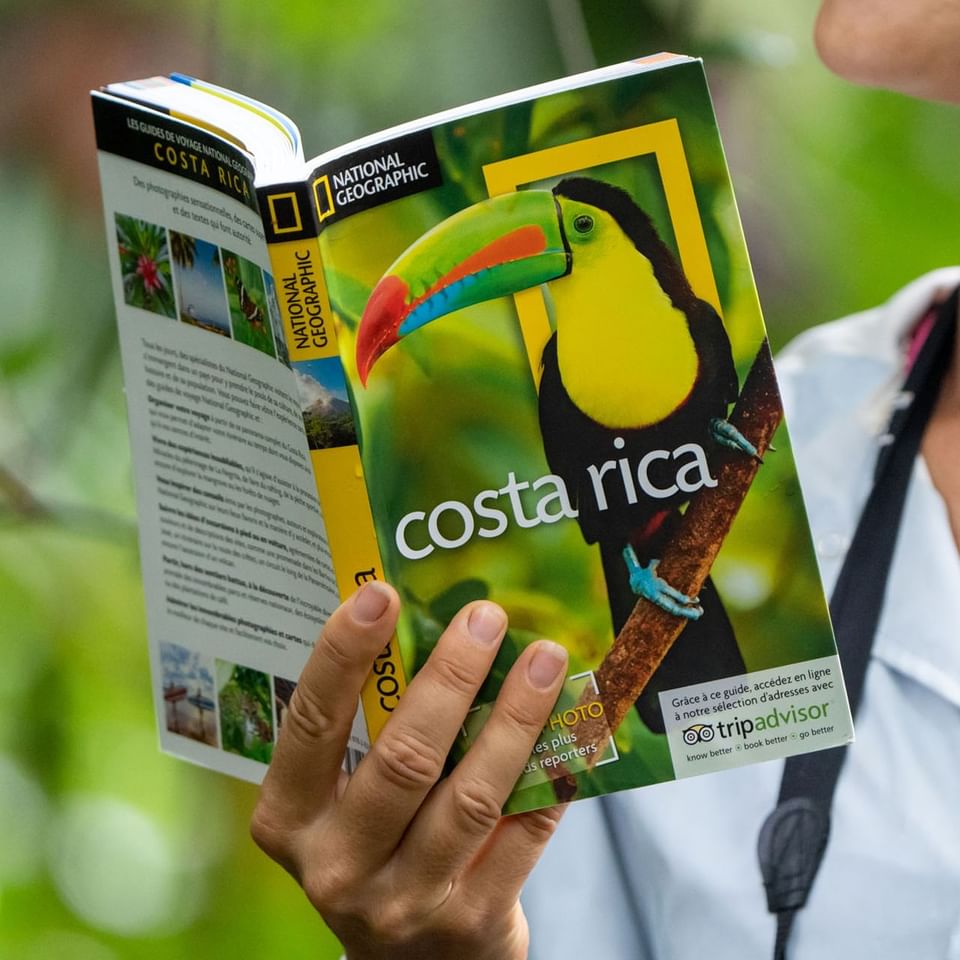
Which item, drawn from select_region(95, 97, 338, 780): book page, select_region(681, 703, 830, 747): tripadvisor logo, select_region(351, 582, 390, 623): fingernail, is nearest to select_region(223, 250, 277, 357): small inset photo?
select_region(95, 97, 338, 780): book page

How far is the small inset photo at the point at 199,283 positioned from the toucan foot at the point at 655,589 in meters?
0.26

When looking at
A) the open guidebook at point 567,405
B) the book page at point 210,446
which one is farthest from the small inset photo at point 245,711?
the open guidebook at point 567,405

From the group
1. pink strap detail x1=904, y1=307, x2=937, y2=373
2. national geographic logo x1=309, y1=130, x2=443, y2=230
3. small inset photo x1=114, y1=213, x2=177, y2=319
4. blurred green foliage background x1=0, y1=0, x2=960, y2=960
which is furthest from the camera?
blurred green foliage background x1=0, y1=0, x2=960, y2=960

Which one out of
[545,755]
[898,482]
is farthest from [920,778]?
[545,755]

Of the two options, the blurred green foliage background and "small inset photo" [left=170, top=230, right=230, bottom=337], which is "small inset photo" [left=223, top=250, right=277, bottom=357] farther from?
the blurred green foliage background

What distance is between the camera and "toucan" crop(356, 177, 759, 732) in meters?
0.55

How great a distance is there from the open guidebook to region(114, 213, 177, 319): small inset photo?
79mm

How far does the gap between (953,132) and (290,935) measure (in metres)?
1.18

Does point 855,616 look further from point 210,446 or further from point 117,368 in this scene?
point 117,368

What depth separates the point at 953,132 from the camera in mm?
1302

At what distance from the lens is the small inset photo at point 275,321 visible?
0.57 meters

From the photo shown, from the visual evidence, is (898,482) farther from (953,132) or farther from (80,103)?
(80,103)

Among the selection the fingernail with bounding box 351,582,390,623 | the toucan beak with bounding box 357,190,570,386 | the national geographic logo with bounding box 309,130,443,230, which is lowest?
the fingernail with bounding box 351,582,390,623

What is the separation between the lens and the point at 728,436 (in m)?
0.56
